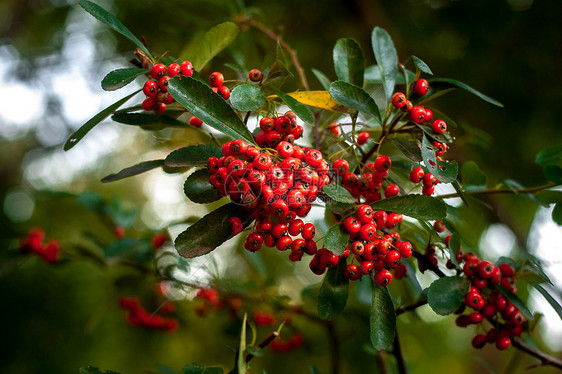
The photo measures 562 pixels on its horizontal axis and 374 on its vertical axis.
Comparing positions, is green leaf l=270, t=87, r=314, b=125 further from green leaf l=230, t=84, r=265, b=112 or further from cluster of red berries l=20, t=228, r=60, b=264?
cluster of red berries l=20, t=228, r=60, b=264

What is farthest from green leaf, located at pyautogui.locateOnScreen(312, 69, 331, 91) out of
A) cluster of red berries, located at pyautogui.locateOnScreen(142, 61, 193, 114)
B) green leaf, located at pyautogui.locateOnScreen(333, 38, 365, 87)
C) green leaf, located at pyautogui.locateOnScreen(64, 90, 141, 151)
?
green leaf, located at pyautogui.locateOnScreen(64, 90, 141, 151)

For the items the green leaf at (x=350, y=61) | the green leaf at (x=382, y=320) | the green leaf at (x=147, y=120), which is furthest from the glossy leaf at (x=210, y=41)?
the green leaf at (x=382, y=320)

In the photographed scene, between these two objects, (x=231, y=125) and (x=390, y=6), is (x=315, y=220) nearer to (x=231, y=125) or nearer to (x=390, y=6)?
(x=231, y=125)

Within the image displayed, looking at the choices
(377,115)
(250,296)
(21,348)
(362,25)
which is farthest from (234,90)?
(21,348)

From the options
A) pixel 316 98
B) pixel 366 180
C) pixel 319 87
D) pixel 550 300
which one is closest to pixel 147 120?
pixel 316 98

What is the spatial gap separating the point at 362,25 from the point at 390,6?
0.40m

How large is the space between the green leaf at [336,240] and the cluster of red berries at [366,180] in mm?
99

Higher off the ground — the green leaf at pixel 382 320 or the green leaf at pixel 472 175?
the green leaf at pixel 472 175

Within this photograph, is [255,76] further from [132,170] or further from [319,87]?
[319,87]

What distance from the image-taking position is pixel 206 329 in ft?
6.41

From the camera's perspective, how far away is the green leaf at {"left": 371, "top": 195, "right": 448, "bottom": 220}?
2.12 ft

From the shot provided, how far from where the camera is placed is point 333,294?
695 mm

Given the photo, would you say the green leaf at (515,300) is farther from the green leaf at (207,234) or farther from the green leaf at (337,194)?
the green leaf at (207,234)

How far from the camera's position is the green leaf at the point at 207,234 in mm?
667
